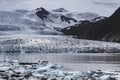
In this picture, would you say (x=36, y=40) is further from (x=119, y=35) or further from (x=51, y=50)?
(x=119, y=35)

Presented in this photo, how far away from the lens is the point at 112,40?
184 m

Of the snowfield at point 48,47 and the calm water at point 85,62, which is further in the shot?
the snowfield at point 48,47

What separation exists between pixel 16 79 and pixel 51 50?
122490 millimetres

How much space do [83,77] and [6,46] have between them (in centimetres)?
11854

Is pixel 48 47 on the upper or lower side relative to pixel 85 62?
upper

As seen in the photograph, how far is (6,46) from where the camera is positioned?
479 ft

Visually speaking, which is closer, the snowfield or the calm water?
the calm water

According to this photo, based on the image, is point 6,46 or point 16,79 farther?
point 6,46

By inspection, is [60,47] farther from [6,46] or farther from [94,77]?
[94,77]

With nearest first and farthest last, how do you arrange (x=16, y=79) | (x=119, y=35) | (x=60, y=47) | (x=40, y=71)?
(x=16, y=79), (x=40, y=71), (x=60, y=47), (x=119, y=35)

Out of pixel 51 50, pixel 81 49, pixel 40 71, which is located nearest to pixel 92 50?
pixel 81 49

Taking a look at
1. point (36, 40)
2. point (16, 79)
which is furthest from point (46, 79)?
point (36, 40)

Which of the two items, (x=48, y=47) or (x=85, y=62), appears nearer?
(x=85, y=62)

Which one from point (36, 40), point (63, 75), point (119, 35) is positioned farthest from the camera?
point (119, 35)
